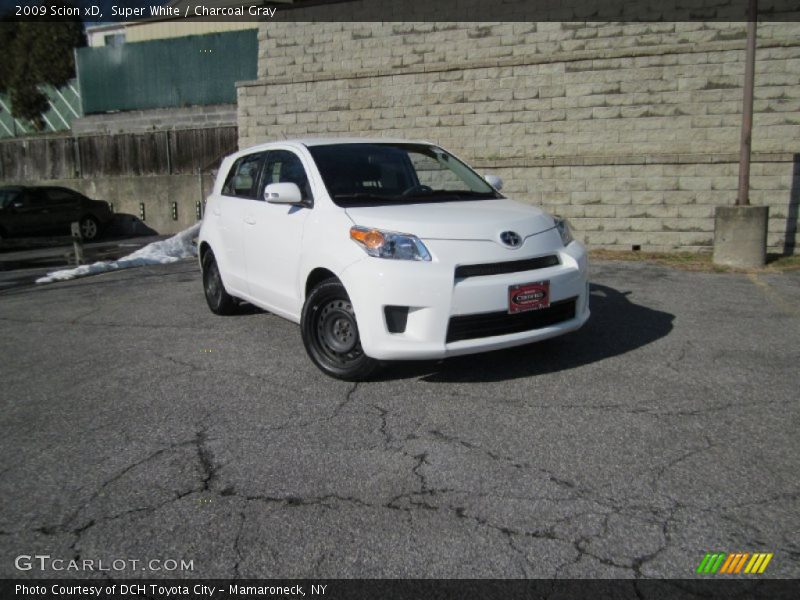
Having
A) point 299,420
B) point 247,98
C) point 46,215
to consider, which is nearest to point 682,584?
point 299,420

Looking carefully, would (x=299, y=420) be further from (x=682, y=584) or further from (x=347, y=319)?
(x=682, y=584)

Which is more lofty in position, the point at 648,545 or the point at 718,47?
the point at 718,47

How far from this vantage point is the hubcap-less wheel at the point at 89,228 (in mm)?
17766

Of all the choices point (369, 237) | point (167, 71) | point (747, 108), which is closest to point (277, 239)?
point (369, 237)

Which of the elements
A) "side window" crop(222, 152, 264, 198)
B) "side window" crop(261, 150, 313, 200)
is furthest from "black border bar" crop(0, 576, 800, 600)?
"side window" crop(222, 152, 264, 198)

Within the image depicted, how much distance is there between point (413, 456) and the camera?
12.0ft

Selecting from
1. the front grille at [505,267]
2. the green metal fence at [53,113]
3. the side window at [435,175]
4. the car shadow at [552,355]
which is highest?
the green metal fence at [53,113]

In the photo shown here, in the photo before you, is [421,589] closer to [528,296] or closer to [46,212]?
[528,296]

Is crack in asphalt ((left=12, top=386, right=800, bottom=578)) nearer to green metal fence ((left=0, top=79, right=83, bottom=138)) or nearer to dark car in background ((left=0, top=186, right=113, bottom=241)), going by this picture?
dark car in background ((left=0, top=186, right=113, bottom=241))

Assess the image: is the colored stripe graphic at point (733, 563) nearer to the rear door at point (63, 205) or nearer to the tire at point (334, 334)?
the tire at point (334, 334)

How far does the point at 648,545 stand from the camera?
9.07ft

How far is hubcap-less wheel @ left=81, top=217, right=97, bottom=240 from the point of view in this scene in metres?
17.8

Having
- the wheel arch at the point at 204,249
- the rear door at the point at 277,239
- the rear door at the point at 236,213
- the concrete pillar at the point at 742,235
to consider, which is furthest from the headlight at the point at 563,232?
the concrete pillar at the point at 742,235

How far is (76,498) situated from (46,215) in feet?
52.6
